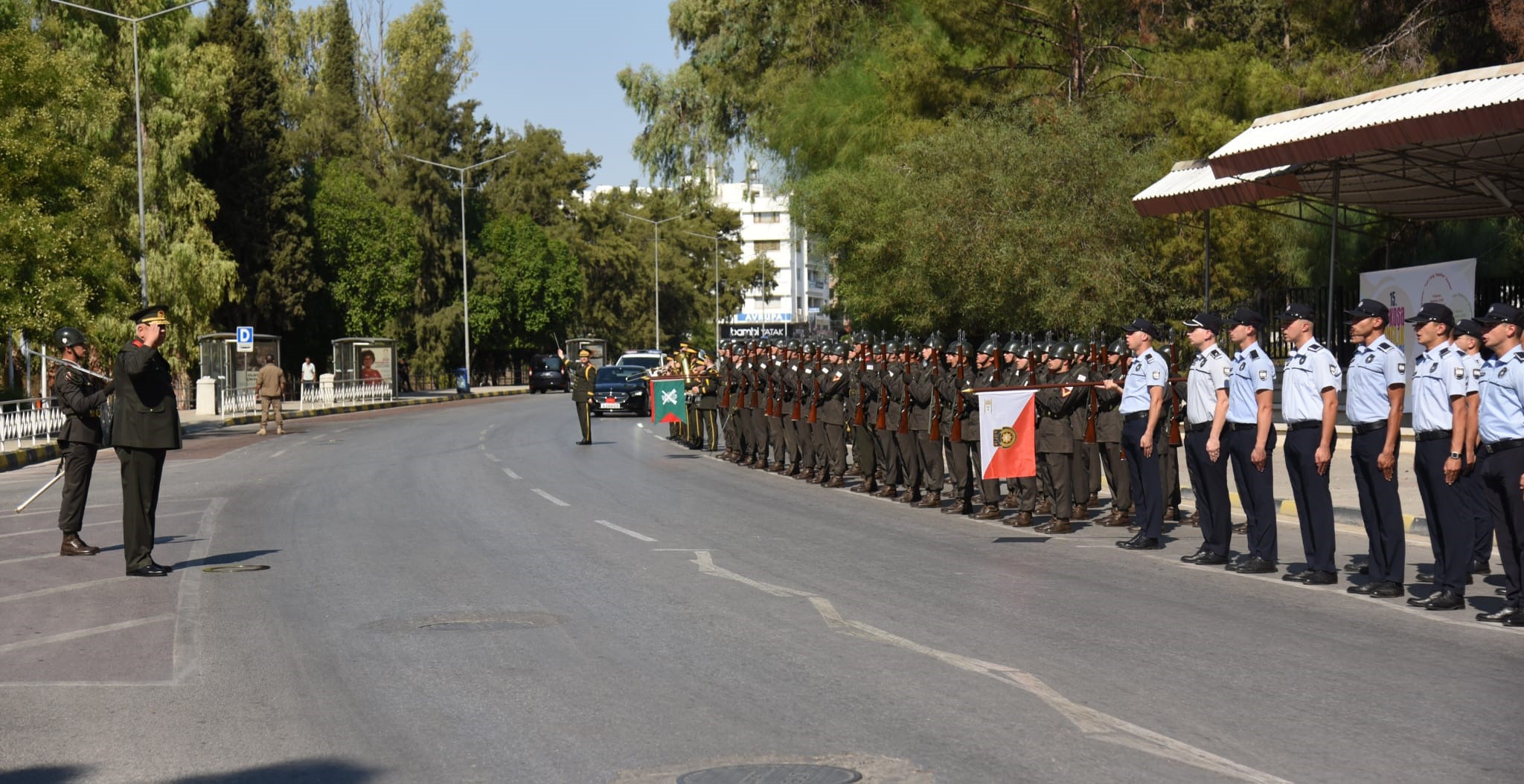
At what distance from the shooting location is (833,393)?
1967cm

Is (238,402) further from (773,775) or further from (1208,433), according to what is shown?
(773,775)

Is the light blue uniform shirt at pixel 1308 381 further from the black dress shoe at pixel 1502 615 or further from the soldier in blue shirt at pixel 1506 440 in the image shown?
the black dress shoe at pixel 1502 615

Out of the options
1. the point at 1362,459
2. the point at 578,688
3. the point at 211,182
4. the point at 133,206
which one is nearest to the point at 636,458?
the point at 1362,459

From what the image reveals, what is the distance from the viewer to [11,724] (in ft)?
23.0

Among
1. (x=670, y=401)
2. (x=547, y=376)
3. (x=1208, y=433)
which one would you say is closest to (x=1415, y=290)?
(x=1208, y=433)

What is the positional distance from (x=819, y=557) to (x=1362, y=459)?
168 inches

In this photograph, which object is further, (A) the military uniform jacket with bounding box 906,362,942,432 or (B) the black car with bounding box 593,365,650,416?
(B) the black car with bounding box 593,365,650,416

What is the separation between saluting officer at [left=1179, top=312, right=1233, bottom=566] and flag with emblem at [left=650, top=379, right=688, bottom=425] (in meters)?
15.8

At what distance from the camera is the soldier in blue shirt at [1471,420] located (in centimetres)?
961

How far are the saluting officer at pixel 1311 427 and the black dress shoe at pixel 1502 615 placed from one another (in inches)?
61.4

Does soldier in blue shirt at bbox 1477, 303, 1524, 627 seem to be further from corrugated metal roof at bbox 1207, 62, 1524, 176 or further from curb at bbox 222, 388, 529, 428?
curb at bbox 222, 388, 529, 428

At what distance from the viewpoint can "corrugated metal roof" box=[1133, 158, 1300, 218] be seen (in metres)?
22.9

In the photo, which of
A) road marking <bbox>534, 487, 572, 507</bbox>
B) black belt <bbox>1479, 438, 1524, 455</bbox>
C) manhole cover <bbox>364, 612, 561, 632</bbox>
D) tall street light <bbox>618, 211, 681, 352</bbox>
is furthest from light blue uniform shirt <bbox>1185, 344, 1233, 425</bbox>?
tall street light <bbox>618, 211, 681, 352</bbox>

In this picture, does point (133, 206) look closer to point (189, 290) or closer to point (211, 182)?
point (189, 290)
